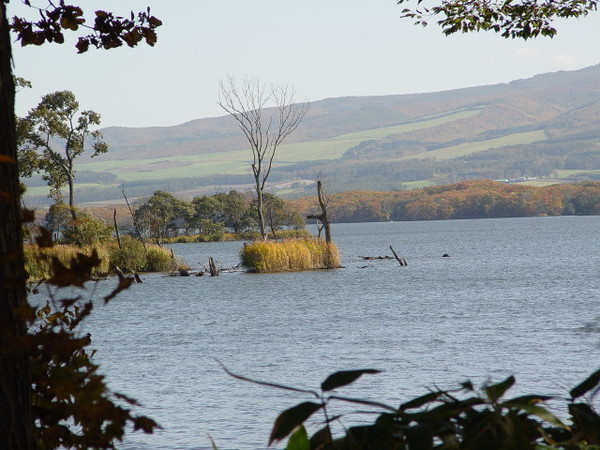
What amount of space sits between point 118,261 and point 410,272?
1445 cm

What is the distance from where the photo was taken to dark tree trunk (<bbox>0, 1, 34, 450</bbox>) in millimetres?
1932

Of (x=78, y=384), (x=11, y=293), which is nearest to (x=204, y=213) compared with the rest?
(x=78, y=384)

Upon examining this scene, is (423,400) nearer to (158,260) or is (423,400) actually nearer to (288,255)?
(288,255)

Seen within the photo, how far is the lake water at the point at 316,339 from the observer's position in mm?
12047

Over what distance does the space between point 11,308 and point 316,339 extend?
18354 mm

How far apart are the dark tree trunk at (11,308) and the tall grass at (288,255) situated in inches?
1497

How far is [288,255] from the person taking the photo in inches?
1593

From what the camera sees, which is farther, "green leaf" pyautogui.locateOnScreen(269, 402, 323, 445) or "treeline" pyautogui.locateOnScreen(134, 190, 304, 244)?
"treeline" pyautogui.locateOnScreen(134, 190, 304, 244)

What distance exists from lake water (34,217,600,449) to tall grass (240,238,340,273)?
0.57 metres

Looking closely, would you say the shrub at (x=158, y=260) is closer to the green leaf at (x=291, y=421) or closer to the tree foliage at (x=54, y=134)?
the tree foliage at (x=54, y=134)

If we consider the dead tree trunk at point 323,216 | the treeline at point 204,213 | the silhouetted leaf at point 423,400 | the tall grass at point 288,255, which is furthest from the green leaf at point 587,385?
the treeline at point 204,213

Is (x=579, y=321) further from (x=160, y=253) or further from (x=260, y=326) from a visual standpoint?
(x=160, y=253)

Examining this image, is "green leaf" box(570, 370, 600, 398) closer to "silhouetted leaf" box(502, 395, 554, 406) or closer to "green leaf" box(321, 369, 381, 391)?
"silhouetted leaf" box(502, 395, 554, 406)

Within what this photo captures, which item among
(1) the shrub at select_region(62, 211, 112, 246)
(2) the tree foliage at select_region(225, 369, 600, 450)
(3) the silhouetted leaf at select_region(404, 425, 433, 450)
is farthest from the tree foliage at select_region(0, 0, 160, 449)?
(1) the shrub at select_region(62, 211, 112, 246)
